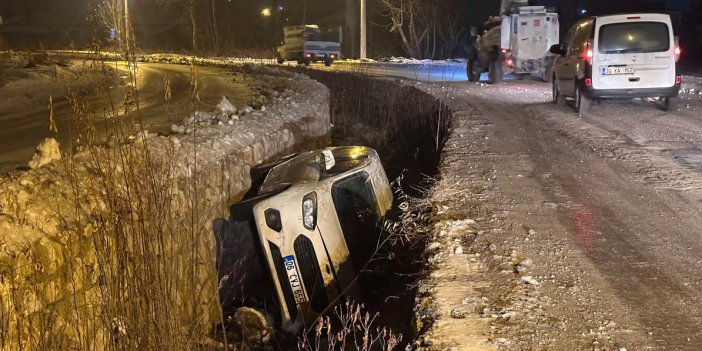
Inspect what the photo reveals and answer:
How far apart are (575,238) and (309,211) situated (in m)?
2.40

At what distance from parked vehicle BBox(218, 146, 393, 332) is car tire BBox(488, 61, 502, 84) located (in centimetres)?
1442

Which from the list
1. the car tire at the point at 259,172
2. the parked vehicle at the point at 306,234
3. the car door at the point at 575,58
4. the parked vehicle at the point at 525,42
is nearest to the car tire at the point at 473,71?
the parked vehicle at the point at 525,42

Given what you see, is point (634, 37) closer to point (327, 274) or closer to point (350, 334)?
point (327, 274)

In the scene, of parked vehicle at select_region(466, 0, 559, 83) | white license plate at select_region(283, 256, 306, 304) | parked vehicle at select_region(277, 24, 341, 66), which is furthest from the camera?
parked vehicle at select_region(277, 24, 341, 66)

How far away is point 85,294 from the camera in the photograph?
4609 millimetres

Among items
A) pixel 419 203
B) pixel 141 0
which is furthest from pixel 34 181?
pixel 141 0

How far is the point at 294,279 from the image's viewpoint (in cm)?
630

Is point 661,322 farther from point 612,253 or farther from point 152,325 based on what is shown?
point 152,325

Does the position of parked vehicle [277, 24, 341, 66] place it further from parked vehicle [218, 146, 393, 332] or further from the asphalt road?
parked vehicle [218, 146, 393, 332]

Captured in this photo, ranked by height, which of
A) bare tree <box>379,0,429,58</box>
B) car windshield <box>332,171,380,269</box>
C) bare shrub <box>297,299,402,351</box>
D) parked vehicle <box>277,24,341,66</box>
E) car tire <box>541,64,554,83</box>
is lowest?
bare shrub <box>297,299,402,351</box>

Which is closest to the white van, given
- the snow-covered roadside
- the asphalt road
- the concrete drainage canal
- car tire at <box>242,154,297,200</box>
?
the asphalt road

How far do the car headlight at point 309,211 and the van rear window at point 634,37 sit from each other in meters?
8.24

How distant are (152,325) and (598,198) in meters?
4.75

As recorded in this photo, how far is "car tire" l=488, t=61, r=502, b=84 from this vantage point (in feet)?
69.6
